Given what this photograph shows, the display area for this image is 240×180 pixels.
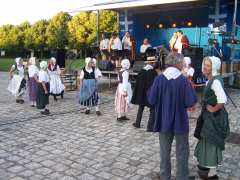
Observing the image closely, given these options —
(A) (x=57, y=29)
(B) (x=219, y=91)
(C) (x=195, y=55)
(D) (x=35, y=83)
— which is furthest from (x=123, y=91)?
(A) (x=57, y=29)

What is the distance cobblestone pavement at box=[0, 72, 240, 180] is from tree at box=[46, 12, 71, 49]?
40123 millimetres

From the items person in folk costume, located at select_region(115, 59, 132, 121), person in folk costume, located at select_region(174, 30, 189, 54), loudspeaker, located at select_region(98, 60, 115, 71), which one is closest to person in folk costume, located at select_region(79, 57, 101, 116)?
person in folk costume, located at select_region(115, 59, 132, 121)

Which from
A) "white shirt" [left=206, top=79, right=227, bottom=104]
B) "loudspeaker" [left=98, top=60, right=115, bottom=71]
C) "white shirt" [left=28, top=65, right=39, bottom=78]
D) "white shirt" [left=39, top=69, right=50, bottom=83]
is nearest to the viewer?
"white shirt" [left=206, top=79, right=227, bottom=104]

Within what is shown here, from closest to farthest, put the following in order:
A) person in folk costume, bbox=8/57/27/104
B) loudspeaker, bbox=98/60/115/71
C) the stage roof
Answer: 1. person in folk costume, bbox=8/57/27/104
2. the stage roof
3. loudspeaker, bbox=98/60/115/71

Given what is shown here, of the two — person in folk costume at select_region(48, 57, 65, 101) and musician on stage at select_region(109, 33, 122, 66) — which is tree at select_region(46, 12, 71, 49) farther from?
person in folk costume at select_region(48, 57, 65, 101)

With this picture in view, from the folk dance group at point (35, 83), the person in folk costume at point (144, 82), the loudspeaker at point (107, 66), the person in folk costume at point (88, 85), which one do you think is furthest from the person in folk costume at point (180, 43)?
the person in folk costume at point (144, 82)

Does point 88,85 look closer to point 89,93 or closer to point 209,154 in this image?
point 89,93

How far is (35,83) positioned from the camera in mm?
10109

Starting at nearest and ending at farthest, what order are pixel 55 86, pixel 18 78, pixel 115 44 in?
pixel 18 78, pixel 55 86, pixel 115 44

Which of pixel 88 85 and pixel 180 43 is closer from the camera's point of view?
pixel 88 85

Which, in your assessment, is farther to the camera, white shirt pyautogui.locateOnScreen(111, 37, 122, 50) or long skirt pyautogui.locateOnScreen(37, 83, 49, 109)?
white shirt pyautogui.locateOnScreen(111, 37, 122, 50)

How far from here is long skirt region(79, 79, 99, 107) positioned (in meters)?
8.72

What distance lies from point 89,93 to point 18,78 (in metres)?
3.14

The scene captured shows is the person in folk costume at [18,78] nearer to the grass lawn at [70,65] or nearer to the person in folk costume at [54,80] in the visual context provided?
the person in folk costume at [54,80]
